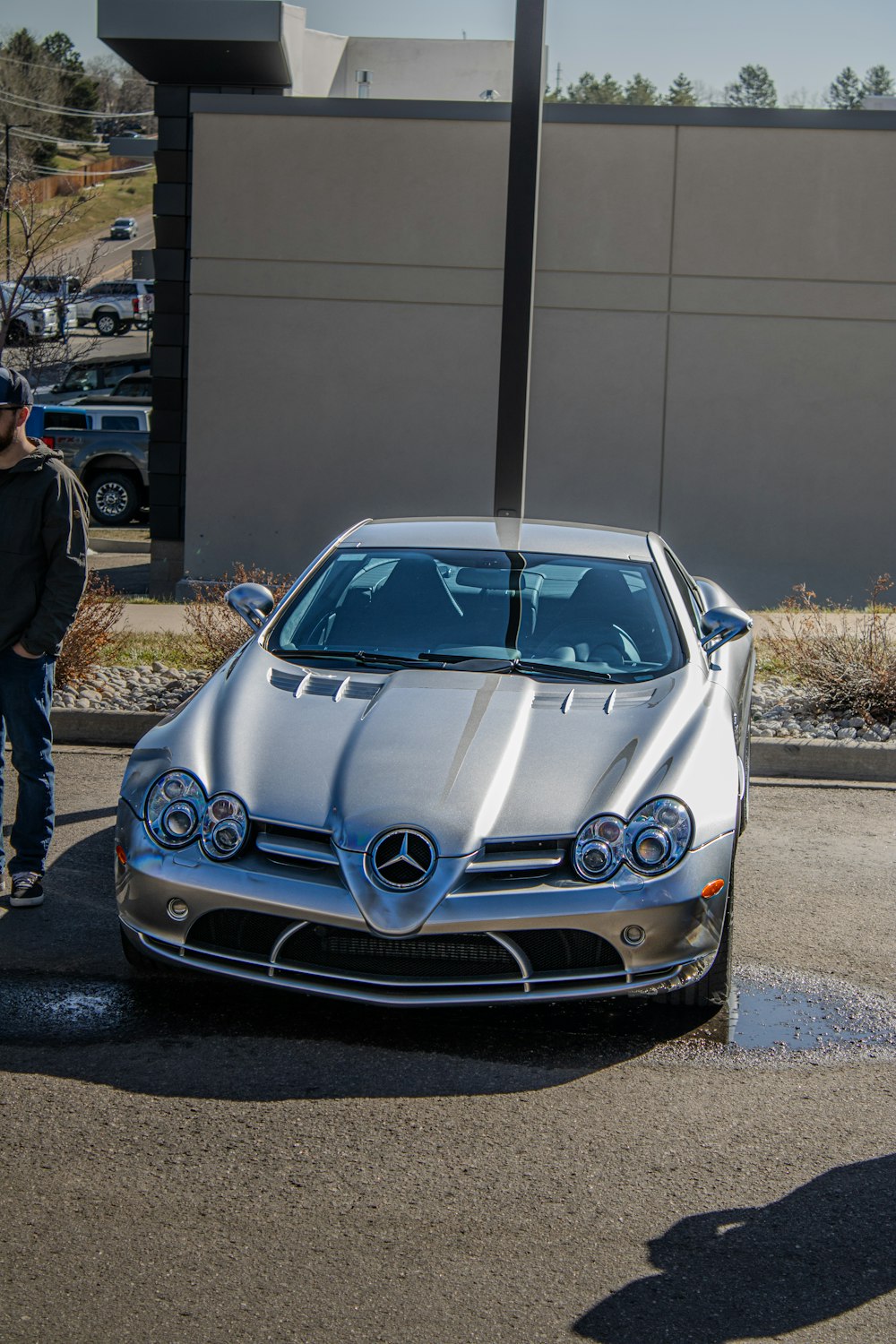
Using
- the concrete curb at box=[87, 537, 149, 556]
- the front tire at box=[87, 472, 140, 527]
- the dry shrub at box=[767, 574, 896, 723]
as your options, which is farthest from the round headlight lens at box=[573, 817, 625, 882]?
the front tire at box=[87, 472, 140, 527]

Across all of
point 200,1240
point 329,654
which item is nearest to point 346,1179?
point 200,1240

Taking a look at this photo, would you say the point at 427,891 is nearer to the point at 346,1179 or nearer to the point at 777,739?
the point at 346,1179

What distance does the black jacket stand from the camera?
527 cm

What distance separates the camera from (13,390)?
5195mm

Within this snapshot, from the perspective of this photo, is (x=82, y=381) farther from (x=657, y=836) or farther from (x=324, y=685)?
(x=657, y=836)

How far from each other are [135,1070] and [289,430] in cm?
1124

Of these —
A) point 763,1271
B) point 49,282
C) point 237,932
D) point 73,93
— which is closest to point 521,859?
point 237,932

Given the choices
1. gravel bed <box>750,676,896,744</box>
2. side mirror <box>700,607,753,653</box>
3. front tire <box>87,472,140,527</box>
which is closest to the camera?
side mirror <box>700,607,753,653</box>

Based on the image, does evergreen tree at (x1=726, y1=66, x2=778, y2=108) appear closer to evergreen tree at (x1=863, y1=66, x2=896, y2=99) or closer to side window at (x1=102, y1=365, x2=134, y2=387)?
evergreen tree at (x1=863, y1=66, x2=896, y2=99)

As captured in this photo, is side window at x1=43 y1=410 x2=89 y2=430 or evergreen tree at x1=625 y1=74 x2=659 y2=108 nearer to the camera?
side window at x1=43 y1=410 x2=89 y2=430

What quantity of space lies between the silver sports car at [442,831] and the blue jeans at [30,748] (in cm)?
70

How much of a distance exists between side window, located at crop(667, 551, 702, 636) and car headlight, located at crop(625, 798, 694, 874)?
1.61m

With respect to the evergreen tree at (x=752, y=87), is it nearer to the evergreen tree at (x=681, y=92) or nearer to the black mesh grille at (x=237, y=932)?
the evergreen tree at (x=681, y=92)

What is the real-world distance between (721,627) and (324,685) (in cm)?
167
